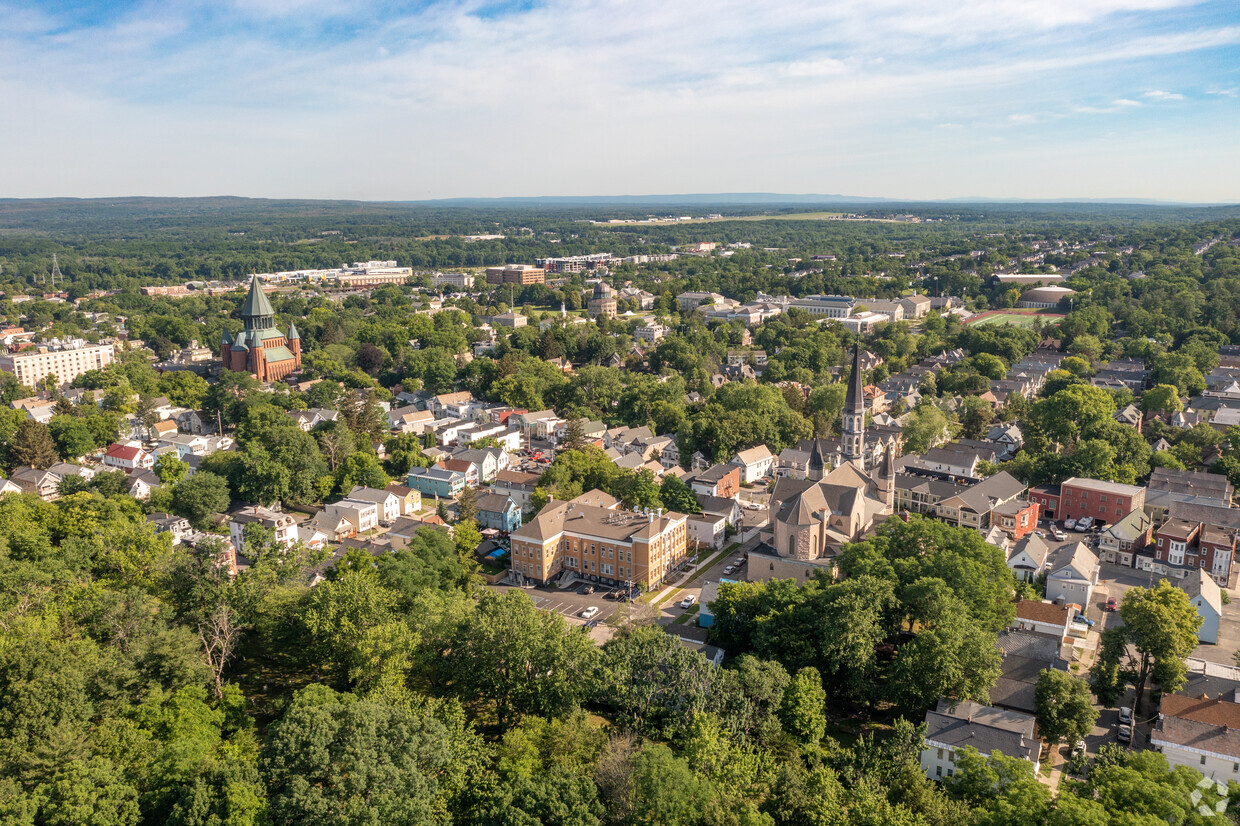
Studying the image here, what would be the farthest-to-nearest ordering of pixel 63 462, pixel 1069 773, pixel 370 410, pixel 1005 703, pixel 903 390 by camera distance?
1. pixel 903 390
2. pixel 370 410
3. pixel 63 462
4. pixel 1005 703
5. pixel 1069 773

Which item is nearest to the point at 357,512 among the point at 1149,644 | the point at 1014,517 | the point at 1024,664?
the point at 1024,664

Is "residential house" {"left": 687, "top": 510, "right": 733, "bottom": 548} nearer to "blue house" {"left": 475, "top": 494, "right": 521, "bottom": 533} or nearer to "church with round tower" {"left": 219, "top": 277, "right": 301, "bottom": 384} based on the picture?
"blue house" {"left": 475, "top": 494, "right": 521, "bottom": 533}

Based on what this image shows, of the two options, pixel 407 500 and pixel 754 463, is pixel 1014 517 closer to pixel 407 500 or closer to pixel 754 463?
pixel 754 463

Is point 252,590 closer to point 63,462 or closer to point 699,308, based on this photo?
point 63,462

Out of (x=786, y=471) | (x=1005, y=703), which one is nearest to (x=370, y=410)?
(x=786, y=471)

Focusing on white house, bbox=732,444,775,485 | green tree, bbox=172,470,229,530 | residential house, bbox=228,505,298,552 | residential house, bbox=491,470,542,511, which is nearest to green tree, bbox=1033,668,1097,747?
residential house, bbox=491,470,542,511

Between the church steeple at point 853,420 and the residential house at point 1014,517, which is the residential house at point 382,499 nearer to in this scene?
the church steeple at point 853,420
